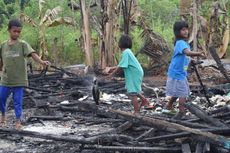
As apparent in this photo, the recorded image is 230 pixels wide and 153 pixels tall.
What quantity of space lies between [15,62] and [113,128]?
6.32 feet

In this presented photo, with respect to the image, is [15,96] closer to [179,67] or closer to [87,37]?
[179,67]

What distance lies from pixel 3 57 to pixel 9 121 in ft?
3.90

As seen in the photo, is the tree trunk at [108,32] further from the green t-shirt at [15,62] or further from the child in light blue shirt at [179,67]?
the green t-shirt at [15,62]

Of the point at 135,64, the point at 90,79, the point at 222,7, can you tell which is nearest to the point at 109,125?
the point at 135,64

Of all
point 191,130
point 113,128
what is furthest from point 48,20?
point 191,130

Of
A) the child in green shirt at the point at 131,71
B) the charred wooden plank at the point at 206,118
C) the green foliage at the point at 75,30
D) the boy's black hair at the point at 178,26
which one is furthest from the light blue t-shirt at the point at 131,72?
the green foliage at the point at 75,30

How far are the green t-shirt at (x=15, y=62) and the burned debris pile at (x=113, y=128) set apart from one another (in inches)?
29.5

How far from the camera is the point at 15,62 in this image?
711cm

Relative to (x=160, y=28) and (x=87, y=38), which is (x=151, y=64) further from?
(x=160, y=28)

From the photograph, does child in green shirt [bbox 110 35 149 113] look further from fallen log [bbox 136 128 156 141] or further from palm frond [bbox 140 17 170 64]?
palm frond [bbox 140 17 170 64]

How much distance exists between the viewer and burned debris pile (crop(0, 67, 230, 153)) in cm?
478

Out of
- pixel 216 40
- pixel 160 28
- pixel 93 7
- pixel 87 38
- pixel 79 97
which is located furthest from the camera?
pixel 160 28

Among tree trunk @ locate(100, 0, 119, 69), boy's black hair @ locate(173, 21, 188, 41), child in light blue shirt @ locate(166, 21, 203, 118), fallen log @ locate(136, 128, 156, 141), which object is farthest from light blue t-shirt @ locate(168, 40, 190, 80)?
tree trunk @ locate(100, 0, 119, 69)

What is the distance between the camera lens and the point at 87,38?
14.8 metres
